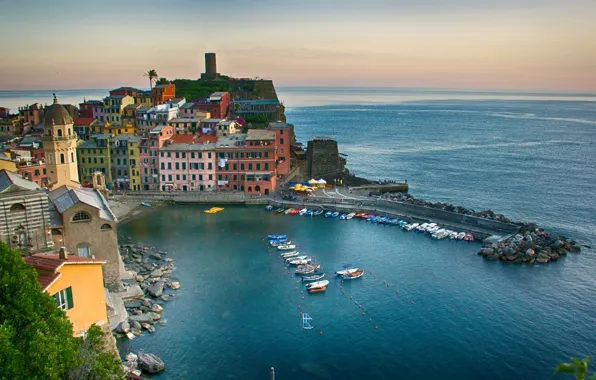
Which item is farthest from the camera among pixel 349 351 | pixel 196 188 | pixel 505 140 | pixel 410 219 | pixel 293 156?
pixel 505 140

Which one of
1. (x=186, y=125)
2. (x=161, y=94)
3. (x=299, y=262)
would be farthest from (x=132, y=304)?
(x=161, y=94)

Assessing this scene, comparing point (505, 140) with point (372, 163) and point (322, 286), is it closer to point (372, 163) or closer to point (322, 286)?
point (372, 163)

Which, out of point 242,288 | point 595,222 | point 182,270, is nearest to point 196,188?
point 182,270

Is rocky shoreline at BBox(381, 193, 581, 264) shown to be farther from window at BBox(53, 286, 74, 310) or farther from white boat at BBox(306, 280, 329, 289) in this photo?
window at BBox(53, 286, 74, 310)

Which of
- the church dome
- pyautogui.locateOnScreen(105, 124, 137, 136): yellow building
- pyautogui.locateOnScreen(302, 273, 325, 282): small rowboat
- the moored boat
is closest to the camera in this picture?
the moored boat

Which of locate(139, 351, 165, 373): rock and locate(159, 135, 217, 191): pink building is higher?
locate(159, 135, 217, 191): pink building

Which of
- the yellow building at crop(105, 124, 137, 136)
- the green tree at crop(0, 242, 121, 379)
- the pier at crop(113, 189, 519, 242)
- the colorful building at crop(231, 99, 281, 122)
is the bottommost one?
the pier at crop(113, 189, 519, 242)

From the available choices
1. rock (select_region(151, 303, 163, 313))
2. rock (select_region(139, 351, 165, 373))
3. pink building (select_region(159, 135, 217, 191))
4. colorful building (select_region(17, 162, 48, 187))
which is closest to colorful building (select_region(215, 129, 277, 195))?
pink building (select_region(159, 135, 217, 191))
